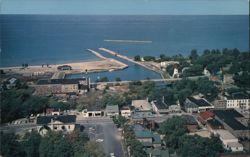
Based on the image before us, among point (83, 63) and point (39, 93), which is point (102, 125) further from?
point (83, 63)

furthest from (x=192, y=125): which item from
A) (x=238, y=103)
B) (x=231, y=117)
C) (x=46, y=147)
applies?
(x=46, y=147)

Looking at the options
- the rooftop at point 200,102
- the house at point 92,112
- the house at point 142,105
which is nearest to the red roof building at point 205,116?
the rooftop at point 200,102

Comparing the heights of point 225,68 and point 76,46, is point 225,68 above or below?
below

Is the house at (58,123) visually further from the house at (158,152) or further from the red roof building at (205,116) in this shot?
the red roof building at (205,116)

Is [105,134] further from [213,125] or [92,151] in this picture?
[213,125]

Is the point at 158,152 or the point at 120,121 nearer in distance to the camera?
the point at 158,152

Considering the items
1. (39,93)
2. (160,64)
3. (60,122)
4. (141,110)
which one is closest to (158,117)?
(141,110)
